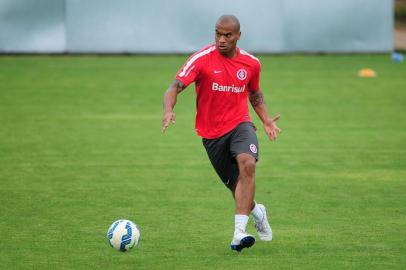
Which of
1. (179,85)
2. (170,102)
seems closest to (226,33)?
(179,85)

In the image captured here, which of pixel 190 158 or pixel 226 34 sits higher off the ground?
pixel 226 34

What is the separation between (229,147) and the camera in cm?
967

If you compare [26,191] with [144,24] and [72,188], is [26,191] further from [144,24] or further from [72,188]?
[144,24]

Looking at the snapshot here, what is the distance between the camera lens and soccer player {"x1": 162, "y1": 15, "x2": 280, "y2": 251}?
940 cm

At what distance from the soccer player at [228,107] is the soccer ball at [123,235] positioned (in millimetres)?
1023

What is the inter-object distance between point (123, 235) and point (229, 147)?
1429 millimetres

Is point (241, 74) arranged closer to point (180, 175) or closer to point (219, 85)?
point (219, 85)

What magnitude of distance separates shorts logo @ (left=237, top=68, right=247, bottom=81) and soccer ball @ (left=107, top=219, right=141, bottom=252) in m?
1.82

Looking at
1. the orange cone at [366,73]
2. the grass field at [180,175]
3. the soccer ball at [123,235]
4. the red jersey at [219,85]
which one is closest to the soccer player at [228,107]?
the red jersey at [219,85]

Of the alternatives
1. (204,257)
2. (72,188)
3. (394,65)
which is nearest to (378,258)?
(204,257)

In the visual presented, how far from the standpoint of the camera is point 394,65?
94.1 feet

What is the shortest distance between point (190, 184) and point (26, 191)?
2.24 meters

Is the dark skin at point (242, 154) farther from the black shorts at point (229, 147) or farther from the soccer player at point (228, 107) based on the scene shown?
the black shorts at point (229, 147)

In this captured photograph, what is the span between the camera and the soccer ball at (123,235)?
9.00m
